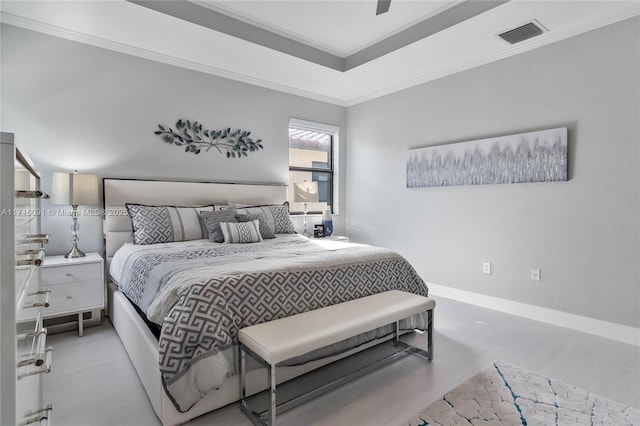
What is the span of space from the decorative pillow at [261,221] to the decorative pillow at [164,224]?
38 centimetres

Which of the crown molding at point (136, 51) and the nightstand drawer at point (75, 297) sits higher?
the crown molding at point (136, 51)

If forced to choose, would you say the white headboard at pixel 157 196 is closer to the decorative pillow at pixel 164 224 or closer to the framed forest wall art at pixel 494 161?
the decorative pillow at pixel 164 224

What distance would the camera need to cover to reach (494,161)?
3369 millimetres

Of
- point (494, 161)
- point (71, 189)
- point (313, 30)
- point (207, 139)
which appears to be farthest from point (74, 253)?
point (494, 161)

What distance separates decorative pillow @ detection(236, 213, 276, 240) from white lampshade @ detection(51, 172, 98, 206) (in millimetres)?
1285

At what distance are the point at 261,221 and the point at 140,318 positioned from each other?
4.79 feet

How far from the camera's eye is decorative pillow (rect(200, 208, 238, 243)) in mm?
3033

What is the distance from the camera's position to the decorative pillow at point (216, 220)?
303 cm

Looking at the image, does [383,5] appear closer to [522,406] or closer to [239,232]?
[239,232]

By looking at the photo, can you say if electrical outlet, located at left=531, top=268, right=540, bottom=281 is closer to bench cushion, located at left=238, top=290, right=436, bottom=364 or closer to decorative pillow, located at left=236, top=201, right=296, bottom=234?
bench cushion, located at left=238, top=290, right=436, bottom=364

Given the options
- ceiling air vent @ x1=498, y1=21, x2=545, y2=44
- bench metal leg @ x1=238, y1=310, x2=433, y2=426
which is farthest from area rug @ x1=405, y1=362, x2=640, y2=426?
ceiling air vent @ x1=498, y1=21, x2=545, y2=44

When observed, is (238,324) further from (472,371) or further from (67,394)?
(472,371)

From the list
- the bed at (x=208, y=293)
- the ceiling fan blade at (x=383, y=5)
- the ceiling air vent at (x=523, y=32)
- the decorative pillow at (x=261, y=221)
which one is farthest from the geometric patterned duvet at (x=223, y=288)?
the ceiling air vent at (x=523, y=32)

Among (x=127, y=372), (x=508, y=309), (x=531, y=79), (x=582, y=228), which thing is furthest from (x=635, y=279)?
(x=127, y=372)
